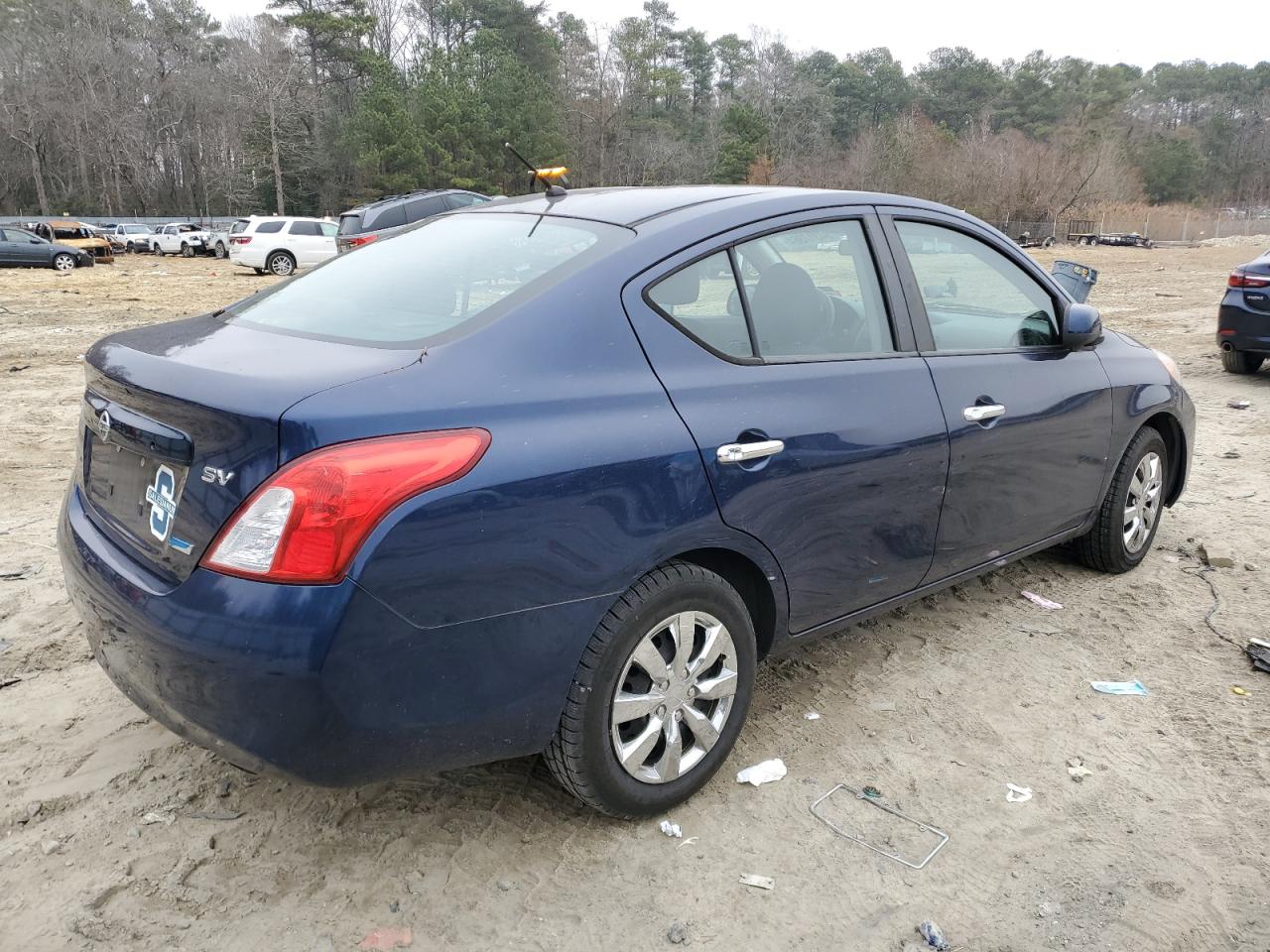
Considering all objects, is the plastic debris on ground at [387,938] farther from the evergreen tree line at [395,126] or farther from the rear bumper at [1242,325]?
the evergreen tree line at [395,126]

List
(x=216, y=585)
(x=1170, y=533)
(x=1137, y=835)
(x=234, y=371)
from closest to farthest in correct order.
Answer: (x=216, y=585), (x=234, y=371), (x=1137, y=835), (x=1170, y=533)

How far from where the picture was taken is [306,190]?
206ft

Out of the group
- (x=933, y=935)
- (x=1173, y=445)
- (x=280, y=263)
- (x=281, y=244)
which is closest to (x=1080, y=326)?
(x=1173, y=445)

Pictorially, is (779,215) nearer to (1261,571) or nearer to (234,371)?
(234,371)

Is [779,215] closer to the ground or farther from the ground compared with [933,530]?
farther from the ground

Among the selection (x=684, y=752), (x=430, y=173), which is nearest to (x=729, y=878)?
(x=684, y=752)

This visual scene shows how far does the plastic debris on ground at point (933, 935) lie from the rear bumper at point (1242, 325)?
8888 mm

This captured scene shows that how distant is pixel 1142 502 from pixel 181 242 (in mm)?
39231

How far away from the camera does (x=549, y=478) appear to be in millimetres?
2258

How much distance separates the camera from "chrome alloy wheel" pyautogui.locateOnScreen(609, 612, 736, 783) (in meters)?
2.57

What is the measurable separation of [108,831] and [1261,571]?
4896mm

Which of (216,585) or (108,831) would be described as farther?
(108,831)

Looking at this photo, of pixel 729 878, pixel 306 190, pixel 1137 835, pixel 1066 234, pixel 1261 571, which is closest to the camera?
pixel 729 878

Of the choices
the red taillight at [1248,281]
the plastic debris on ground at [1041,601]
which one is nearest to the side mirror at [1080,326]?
the plastic debris on ground at [1041,601]
